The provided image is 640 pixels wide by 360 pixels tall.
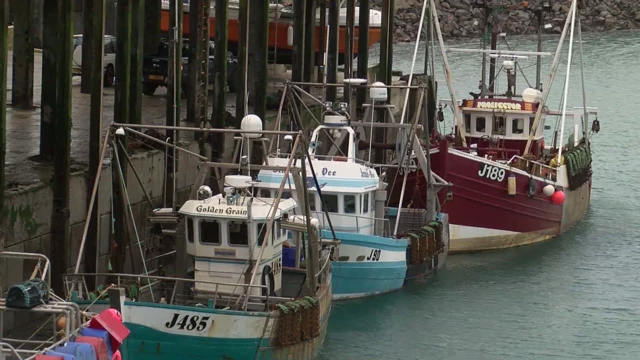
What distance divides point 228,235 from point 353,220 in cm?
476

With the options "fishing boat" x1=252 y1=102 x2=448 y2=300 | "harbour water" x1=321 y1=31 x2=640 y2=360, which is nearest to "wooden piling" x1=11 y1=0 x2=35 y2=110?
"fishing boat" x1=252 y1=102 x2=448 y2=300

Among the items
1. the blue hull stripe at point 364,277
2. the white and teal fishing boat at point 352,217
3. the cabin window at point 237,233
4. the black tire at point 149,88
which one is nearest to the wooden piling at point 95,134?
the cabin window at point 237,233

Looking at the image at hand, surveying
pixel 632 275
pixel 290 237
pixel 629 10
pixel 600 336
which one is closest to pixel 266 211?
pixel 290 237

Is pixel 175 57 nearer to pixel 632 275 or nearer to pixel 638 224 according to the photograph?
pixel 632 275

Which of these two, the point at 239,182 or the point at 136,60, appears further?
the point at 136,60

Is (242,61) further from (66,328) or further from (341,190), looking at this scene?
(66,328)

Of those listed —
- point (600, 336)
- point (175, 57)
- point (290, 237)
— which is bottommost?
point (600, 336)

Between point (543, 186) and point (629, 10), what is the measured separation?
5852cm

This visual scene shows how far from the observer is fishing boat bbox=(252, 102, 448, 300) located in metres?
20.8

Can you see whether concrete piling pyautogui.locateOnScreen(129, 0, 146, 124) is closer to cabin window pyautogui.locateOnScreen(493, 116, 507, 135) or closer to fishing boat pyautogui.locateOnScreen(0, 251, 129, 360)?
fishing boat pyautogui.locateOnScreen(0, 251, 129, 360)

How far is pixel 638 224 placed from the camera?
3033 cm

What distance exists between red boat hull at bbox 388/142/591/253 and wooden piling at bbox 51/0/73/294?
29.9ft

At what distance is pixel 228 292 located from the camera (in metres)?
16.6

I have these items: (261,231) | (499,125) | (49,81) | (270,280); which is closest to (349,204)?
(270,280)
